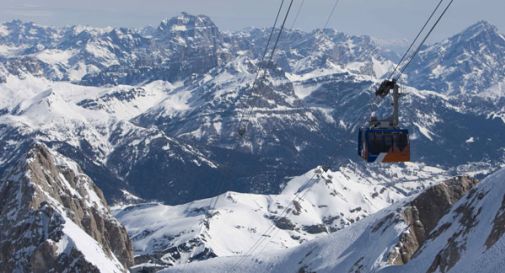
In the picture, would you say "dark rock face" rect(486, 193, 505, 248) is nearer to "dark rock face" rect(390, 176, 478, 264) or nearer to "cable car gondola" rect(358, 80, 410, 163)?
"dark rock face" rect(390, 176, 478, 264)

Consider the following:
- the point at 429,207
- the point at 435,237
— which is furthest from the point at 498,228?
the point at 429,207

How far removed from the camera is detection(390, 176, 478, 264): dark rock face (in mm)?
183000

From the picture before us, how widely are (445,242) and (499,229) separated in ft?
64.3

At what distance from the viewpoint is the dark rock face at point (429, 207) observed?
183 metres

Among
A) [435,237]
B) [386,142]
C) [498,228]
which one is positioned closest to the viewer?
[386,142]

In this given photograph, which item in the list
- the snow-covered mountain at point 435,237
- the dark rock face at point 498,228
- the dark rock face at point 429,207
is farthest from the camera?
the dark rock face at point 429,207

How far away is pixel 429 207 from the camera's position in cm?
19275

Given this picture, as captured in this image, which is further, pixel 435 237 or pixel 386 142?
pixel 435 237

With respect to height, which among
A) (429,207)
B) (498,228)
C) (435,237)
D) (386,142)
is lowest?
(429,207)

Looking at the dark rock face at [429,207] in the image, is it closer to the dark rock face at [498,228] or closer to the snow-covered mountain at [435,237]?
the snow-covered mountain at [435,237]

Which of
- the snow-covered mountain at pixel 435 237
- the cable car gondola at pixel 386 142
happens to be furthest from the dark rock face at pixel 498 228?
the cable car gondola at pixel 386 142

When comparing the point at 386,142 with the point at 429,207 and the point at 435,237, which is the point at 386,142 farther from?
the point at 429,207

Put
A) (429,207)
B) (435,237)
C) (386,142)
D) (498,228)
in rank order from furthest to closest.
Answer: (429,207)
(435,237)
(498,228)
(386,142)

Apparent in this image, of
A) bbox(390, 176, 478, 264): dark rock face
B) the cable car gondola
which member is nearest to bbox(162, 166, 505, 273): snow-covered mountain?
bbox(390, 176, 478, 264): dark rock face
